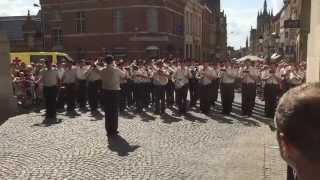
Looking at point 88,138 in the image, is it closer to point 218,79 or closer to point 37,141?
point 37,141

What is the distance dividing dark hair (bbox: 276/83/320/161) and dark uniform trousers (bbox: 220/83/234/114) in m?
17.3

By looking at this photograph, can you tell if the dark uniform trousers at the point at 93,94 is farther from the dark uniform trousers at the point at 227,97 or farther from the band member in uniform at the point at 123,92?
the dark uniform trousers at the point at 227,97

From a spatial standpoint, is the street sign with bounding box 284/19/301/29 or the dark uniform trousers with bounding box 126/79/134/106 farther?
the dark uniform trousers with bounding box 126/79/134/106

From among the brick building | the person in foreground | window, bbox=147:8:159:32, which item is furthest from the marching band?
window, bbox=147:8:159:32

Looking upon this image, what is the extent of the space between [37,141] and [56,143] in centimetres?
66

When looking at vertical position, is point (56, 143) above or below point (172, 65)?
below

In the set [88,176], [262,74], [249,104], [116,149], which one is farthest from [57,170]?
[262,74]

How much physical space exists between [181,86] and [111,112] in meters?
6.34

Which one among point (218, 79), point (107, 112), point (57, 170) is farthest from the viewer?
point (218, 79)

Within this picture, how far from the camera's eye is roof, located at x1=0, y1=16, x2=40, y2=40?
233ft

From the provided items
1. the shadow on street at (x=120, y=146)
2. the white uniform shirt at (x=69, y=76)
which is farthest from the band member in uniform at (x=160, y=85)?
the shadow on street at (x=120, y=146)

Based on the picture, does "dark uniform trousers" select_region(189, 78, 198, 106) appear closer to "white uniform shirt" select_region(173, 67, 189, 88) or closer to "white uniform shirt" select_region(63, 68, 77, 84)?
"white uniform shirt" select_region(173, 67, 189, 88)

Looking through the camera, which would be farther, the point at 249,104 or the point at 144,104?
the point at 144,104

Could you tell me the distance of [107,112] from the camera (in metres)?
13.5
